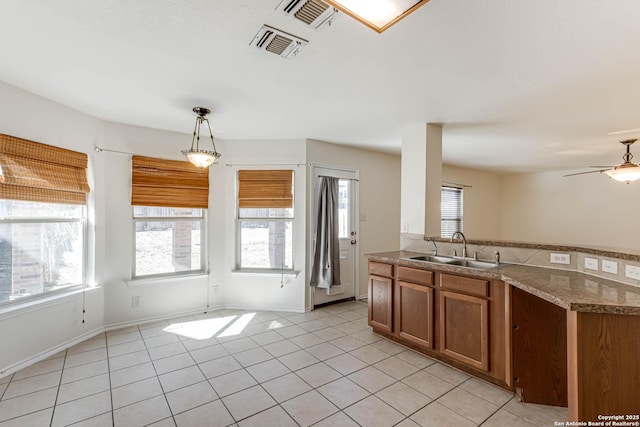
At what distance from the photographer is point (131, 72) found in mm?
2229

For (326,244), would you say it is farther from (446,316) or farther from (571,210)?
(571,210)

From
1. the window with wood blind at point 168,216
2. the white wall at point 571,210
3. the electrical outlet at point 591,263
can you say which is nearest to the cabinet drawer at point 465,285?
the electrical outlet at point 591,263

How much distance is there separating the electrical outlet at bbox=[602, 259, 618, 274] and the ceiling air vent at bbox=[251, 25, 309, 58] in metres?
2.50

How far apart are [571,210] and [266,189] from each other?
22.1 ft

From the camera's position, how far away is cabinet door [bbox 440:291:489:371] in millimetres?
2287

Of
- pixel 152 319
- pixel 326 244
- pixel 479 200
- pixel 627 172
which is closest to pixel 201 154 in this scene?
pixel 326 244

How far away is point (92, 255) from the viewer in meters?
3.26

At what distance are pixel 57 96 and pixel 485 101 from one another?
4.00 meters

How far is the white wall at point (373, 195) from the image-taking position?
14.7 ft

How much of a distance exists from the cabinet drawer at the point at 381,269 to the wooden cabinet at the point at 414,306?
A: 0.11 meters

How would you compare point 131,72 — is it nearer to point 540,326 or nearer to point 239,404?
point 239,404

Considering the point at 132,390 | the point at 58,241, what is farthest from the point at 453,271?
the point at 58,241

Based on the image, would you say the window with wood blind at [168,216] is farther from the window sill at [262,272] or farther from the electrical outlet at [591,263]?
the electrical outlet at [591,263]

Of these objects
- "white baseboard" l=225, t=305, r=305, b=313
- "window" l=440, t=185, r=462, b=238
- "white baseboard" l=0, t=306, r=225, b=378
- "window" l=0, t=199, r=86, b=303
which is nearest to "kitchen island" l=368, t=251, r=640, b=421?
"white baseboard" l=225, t=305, r=305, b=313
